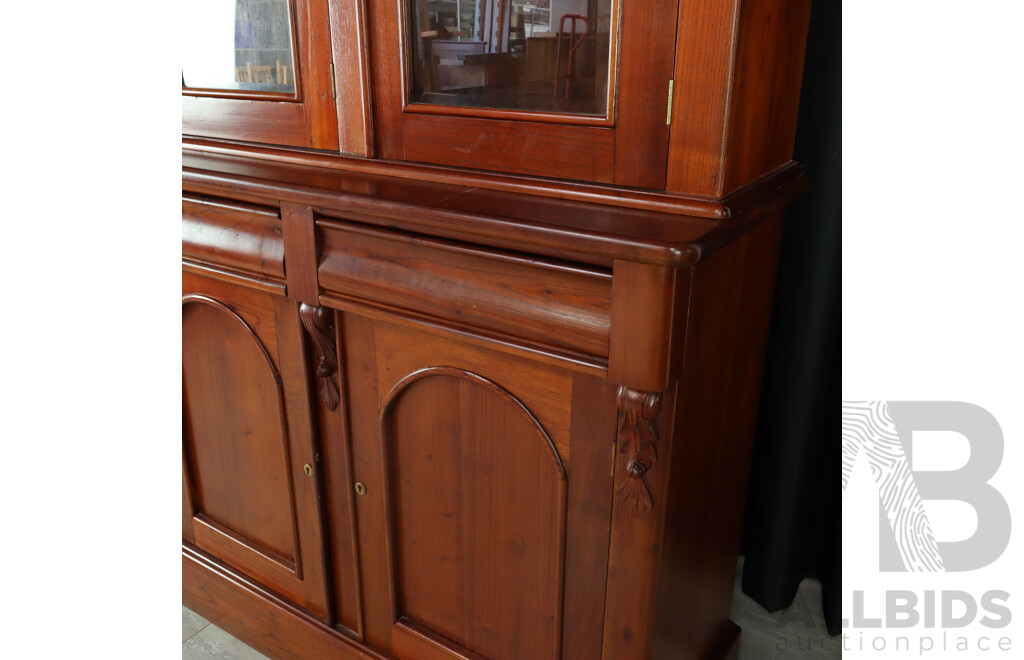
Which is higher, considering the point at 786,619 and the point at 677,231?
the point at 677,231

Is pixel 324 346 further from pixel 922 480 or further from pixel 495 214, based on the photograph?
pixel 922 480

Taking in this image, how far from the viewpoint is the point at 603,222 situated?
928mm

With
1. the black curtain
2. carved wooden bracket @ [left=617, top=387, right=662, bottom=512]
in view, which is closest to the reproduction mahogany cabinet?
carved wooden bracket @ [left=617, top=387, right=662, bottom=512]

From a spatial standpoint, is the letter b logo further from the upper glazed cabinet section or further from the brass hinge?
the brass hinge

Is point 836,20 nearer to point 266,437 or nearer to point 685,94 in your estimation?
point 685,94

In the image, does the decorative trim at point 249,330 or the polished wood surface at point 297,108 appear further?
the decorative trim at point 249,330

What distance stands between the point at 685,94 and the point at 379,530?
894mm

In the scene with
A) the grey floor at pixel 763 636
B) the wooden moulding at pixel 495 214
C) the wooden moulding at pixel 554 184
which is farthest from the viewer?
the grey floor at pixel 763 636

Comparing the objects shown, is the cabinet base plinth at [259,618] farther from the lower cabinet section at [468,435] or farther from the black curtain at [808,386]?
the black curtain at [808,386]

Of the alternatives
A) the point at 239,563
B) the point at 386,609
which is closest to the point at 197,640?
the point at 239,563

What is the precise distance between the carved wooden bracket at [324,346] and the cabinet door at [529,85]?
0.94 feet

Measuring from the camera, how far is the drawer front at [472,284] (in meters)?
0.94

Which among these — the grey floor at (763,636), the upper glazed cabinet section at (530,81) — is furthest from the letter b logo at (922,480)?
the upper glazed cabinet section at (530,81)

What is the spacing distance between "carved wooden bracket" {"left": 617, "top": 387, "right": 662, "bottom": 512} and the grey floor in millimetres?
842
